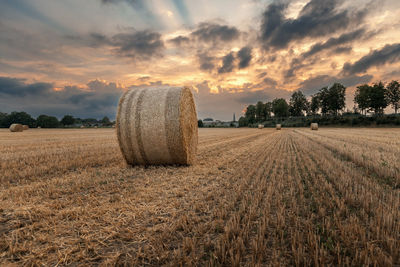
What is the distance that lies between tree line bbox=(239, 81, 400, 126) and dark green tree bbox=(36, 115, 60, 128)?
8218 centimetres

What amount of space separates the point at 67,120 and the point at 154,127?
95495 millimetres

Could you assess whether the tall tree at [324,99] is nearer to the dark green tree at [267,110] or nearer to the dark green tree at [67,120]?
the dark green tree at [267,110]

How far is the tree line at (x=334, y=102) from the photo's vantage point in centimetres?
5966

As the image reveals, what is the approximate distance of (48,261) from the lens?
1894mm

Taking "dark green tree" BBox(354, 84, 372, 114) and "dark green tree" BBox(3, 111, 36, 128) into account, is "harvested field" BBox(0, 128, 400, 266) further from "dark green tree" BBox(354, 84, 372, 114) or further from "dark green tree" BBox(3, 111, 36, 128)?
"dark green tree" BBox(3, 111, 36, 128)

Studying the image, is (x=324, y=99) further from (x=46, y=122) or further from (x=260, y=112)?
(x=46, y=122)

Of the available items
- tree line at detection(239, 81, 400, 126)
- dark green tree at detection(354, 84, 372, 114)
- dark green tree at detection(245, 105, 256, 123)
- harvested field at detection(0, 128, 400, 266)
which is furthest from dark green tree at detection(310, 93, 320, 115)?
harvested field at detection(0, 128, 400, 266)

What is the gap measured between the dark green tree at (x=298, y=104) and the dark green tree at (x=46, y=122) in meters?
97.3

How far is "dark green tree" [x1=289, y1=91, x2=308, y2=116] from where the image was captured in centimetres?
8794

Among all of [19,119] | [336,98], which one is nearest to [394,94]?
[336,98]

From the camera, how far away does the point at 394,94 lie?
6322 cm

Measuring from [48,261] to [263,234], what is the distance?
219cm

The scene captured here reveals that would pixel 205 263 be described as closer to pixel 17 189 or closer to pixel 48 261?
pixel 48 261

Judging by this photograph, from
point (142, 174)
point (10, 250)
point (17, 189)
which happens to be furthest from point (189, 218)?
point (17, 189)
